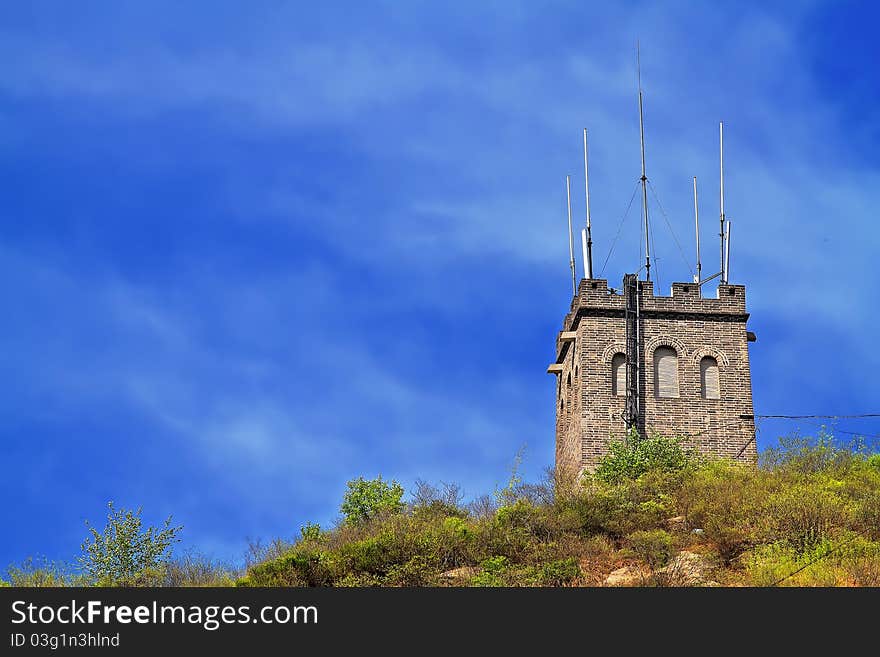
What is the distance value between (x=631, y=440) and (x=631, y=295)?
17.3 ft

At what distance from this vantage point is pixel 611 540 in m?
25.6

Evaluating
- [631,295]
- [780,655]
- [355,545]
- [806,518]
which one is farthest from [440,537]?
[631,295]

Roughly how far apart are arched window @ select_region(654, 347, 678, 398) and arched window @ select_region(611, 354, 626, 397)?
1059 mm

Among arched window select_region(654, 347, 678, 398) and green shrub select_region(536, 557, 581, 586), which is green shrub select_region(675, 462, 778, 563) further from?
arched window select_region(654, 347, 678, 398)

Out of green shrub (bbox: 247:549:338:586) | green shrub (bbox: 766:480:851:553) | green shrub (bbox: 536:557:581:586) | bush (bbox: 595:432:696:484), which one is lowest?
green shrub (bbox: 536:557:581:586)

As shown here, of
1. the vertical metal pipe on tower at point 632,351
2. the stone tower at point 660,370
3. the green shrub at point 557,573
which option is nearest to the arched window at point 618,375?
the stone tower at point 660,370

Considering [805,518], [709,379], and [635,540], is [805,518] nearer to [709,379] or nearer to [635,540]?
[635,540]

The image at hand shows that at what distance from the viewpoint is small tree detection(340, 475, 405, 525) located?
1449 inches

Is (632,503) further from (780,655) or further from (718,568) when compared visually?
(780,655)

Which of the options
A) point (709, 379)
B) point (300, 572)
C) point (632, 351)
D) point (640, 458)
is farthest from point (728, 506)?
point (709, 379)

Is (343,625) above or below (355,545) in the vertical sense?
below

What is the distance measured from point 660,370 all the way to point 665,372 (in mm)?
179

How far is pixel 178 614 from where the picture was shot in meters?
15.3

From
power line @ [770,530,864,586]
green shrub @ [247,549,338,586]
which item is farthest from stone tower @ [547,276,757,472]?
power line @ [770,530,864,586]
